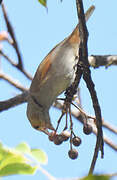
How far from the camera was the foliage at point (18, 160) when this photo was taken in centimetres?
179

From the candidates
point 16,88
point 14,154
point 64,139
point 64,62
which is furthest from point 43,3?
point 16,88

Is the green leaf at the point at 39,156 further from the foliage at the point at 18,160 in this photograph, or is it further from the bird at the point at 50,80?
the bird at the point at 50,80

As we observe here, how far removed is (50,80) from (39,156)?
1.85 m

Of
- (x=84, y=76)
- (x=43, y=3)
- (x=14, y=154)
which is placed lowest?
(x=14, y=154)

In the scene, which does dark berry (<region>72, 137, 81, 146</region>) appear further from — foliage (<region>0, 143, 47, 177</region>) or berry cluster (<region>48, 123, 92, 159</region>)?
foliage (<region>0, 143, 47, 177</region>)

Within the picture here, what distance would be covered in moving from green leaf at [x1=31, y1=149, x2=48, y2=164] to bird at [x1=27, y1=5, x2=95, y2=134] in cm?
146

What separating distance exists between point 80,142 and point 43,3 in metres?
1.19

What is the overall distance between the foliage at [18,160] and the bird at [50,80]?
152 cm

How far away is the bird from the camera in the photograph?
12.1 ft

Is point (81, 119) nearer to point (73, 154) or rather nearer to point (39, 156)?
point (73, 154)

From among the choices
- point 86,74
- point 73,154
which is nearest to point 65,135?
point 73,154

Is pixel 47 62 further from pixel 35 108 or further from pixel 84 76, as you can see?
pixel 84 76

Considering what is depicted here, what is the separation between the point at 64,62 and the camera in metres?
3.80

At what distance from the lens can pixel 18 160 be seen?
186 cm
